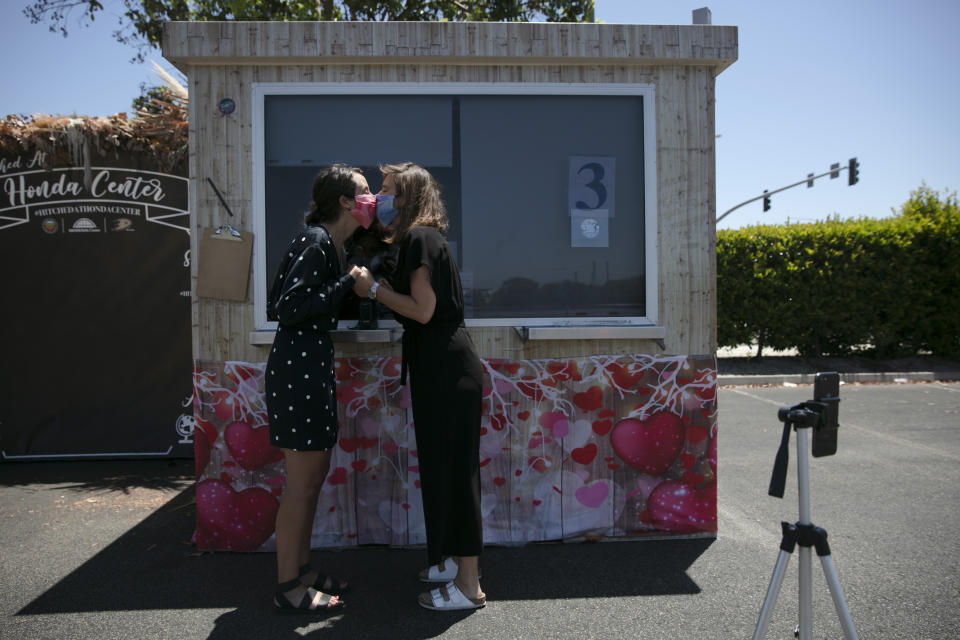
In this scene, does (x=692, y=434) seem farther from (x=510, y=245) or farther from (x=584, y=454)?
(x=510, y=245)

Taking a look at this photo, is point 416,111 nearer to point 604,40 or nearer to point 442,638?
point 604,40

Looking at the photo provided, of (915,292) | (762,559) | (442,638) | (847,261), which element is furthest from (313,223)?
(915,292)

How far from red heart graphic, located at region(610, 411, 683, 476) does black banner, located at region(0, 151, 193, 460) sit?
12.5ft

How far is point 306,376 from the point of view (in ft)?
9.91

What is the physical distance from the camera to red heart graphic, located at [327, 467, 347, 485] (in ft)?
12.7

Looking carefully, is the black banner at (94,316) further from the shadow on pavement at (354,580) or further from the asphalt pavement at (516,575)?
the shadow on pavement at (354,580)

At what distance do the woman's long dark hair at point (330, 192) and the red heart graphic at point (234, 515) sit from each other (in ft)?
5.51

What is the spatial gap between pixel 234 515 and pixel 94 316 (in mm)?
2945

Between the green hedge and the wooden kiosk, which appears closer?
the wooden kiosk

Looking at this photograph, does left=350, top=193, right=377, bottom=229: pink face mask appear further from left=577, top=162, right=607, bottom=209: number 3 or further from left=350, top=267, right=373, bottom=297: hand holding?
left=577, top=162, right=607, bottom=209: number 3

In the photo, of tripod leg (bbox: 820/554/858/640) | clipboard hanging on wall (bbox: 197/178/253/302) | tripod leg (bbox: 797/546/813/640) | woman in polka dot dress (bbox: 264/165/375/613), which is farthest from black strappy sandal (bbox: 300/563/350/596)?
tripod leg (bbox: 820/554/858/640)

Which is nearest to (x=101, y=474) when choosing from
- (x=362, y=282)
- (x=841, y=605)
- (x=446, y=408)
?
(x=362, y=282)

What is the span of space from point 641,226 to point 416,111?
1.56 m

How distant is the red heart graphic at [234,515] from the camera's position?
3.82 metres
